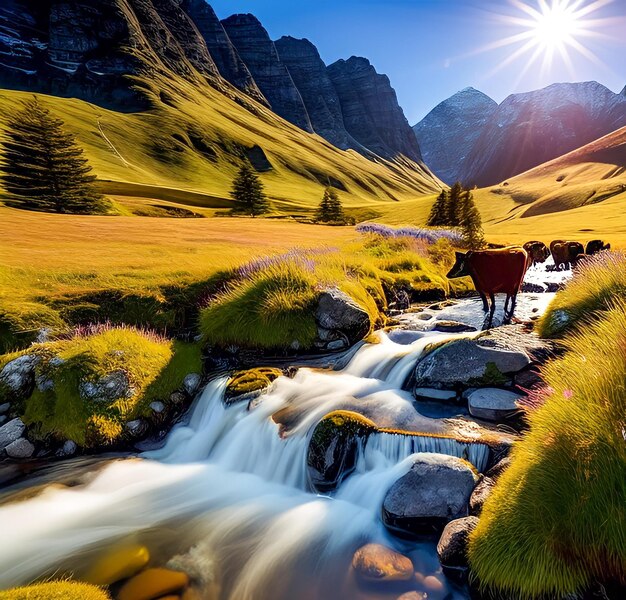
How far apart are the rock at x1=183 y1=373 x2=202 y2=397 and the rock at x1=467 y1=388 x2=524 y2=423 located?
715 cm

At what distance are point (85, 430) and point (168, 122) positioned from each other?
7286 inches

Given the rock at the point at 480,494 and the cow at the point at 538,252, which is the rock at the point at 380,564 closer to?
the rock at the point at 480,494

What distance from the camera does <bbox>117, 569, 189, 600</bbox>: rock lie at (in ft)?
16.8

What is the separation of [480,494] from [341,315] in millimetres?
7226

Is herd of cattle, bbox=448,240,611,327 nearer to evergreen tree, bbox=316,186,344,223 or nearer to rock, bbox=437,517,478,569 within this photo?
rock, bbox=437,517,478,569

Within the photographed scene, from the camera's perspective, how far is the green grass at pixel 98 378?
28.2 feet

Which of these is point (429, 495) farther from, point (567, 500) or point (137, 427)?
point (137, 427)

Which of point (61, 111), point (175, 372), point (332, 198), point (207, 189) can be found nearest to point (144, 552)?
point (175, 372)

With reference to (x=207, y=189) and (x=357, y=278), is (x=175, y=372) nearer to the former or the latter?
(x=357, y=278)

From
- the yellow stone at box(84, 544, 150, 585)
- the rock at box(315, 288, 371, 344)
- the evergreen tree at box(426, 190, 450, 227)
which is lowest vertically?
the yellow stone at box(84, 544, 150, 585)

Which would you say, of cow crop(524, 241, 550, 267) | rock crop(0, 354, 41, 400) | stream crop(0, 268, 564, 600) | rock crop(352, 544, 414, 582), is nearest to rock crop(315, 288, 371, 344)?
stream crop(0, 268, 564, 600)

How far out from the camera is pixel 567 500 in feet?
12.4

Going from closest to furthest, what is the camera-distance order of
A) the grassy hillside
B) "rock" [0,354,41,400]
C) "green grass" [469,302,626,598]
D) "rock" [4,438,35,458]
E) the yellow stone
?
"green grass" [469,302,626,598]
the yellow stone
"rock" [4,438,35,458]
"rock" [0,354,41,400]
the grassy hillside

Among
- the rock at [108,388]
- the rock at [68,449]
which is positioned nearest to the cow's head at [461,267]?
the rock at [108,388]
